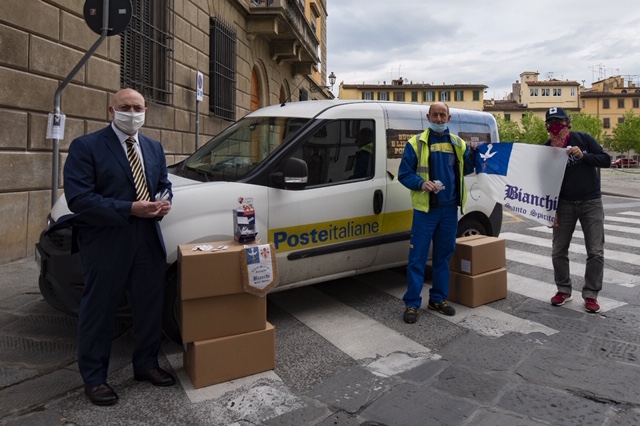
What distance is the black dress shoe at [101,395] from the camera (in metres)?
2.86

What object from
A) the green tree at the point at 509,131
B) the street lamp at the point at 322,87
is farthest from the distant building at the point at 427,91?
the street lamp at the point at 322,87

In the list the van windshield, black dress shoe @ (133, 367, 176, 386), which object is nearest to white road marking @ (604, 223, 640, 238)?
the van windshield

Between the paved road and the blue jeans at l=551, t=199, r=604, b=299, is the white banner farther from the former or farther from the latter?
the paved road

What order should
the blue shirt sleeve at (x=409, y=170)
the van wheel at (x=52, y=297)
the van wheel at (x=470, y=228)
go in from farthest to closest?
the van wheel at (x=470, y=228) < the blue shirt sleeve at (x=409, y=170) < the van wheel at (x=52, y=297)

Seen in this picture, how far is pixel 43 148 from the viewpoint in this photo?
6762 mm

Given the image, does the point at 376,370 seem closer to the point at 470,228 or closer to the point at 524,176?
the point at 524,176

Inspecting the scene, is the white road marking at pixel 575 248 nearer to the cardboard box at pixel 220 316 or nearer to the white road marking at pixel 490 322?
the white road marking at pixel 490 322

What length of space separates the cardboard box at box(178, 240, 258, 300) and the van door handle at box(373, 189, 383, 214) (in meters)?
1.86

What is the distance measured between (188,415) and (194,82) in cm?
977

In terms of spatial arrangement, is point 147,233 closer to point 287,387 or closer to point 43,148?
point 287,387

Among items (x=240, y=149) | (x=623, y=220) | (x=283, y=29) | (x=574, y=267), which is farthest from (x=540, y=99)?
(x=240, y=149)

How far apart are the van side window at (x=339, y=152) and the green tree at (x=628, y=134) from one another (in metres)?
77.1

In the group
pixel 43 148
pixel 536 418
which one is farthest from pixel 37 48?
pixel 536 418

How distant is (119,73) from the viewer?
8383mm
